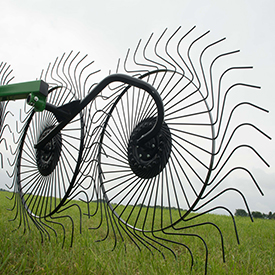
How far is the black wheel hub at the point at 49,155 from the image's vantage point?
2328 millimetres

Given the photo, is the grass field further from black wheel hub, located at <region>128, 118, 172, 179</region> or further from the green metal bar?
the green metal bar

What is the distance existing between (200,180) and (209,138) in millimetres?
310

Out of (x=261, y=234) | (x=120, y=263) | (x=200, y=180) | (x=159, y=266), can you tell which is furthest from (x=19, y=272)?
(x=261, y=234)

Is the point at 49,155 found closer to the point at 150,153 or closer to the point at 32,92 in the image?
the point at 32,92

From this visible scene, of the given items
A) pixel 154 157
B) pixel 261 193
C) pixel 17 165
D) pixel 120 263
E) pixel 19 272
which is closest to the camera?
pixel 261 193

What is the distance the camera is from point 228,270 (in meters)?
1.75

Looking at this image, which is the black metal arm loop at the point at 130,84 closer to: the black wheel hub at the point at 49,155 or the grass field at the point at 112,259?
the black wheel hub at the point at 49,155

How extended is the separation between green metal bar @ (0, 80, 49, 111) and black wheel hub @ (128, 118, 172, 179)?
2.67 feet

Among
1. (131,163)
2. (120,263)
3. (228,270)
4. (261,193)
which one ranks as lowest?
(228,270)

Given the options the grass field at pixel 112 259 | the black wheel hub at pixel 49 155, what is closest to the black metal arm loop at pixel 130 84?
the black wheel hub at pixel 49 155

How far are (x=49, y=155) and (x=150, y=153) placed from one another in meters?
1.05

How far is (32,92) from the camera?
183 centimetres

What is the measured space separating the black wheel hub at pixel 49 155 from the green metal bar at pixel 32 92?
554 mm

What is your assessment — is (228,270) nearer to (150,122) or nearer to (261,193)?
(261,193)
